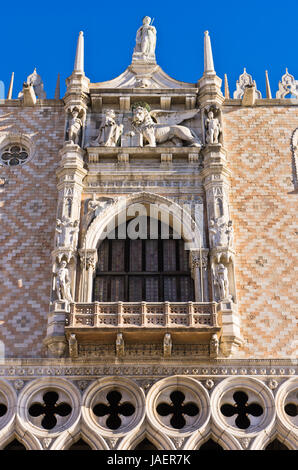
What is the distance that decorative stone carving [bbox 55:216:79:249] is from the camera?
19.7 meters

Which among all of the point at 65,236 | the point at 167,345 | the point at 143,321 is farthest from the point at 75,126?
the point at 167,345

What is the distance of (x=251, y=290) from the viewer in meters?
19.5

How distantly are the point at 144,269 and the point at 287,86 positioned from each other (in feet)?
28.3

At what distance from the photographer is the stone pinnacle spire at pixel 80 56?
2345cm

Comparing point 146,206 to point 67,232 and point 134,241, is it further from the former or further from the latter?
point 67,232

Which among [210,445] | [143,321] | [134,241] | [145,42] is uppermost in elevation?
[145,42]

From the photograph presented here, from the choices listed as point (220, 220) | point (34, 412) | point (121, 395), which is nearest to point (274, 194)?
point (220, 220)

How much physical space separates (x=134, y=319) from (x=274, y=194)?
6.32 metres

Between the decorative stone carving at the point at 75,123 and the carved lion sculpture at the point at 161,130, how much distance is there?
1.68 metres

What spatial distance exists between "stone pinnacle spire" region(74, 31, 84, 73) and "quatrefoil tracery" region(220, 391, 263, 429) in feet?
38.8

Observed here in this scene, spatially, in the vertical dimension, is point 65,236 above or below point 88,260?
above

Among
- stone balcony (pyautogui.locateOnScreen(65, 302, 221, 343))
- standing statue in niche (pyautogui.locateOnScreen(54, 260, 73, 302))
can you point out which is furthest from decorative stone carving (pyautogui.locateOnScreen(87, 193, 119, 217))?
stone balcony (pyautogui.locateOnScreen(65, 302, 221, 343))

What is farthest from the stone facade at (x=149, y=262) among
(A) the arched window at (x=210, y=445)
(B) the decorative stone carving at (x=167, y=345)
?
(A) the arched window at (x=210, y=445)

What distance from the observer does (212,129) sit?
22.1 metres
